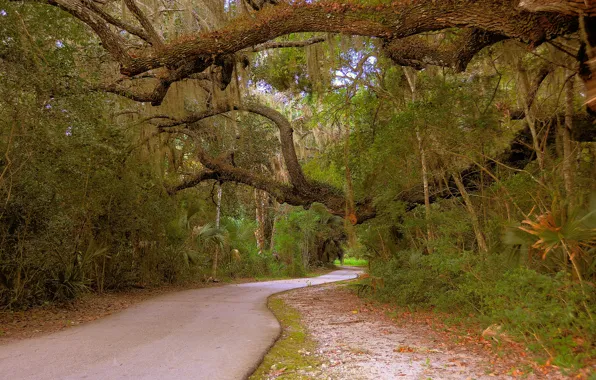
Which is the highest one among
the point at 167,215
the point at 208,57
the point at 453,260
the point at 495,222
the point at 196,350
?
the point at 208,57

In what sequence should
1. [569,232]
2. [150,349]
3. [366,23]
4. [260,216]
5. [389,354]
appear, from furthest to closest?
[260,216] → [366,23] → [150,349] → [389,354] → [569,232]

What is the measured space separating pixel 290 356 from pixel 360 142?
23.7 ft

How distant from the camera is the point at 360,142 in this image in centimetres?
1180

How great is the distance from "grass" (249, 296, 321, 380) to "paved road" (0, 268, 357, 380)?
138 mm

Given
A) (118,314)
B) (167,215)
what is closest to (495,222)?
(118,314)

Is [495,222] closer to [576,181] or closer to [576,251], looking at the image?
[576,181]

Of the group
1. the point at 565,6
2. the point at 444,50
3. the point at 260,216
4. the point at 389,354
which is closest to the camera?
the point at 565,6

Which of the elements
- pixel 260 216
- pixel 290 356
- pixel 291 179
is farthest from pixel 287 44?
pixel 260 216

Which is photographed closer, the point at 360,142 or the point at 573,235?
the point at 573,235

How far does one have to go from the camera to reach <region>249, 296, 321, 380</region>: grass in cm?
476

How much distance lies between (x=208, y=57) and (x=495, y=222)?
5.76 meters

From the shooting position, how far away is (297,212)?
88.9ft

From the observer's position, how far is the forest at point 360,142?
5383 millimetres

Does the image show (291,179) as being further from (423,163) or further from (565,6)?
(565,6)
